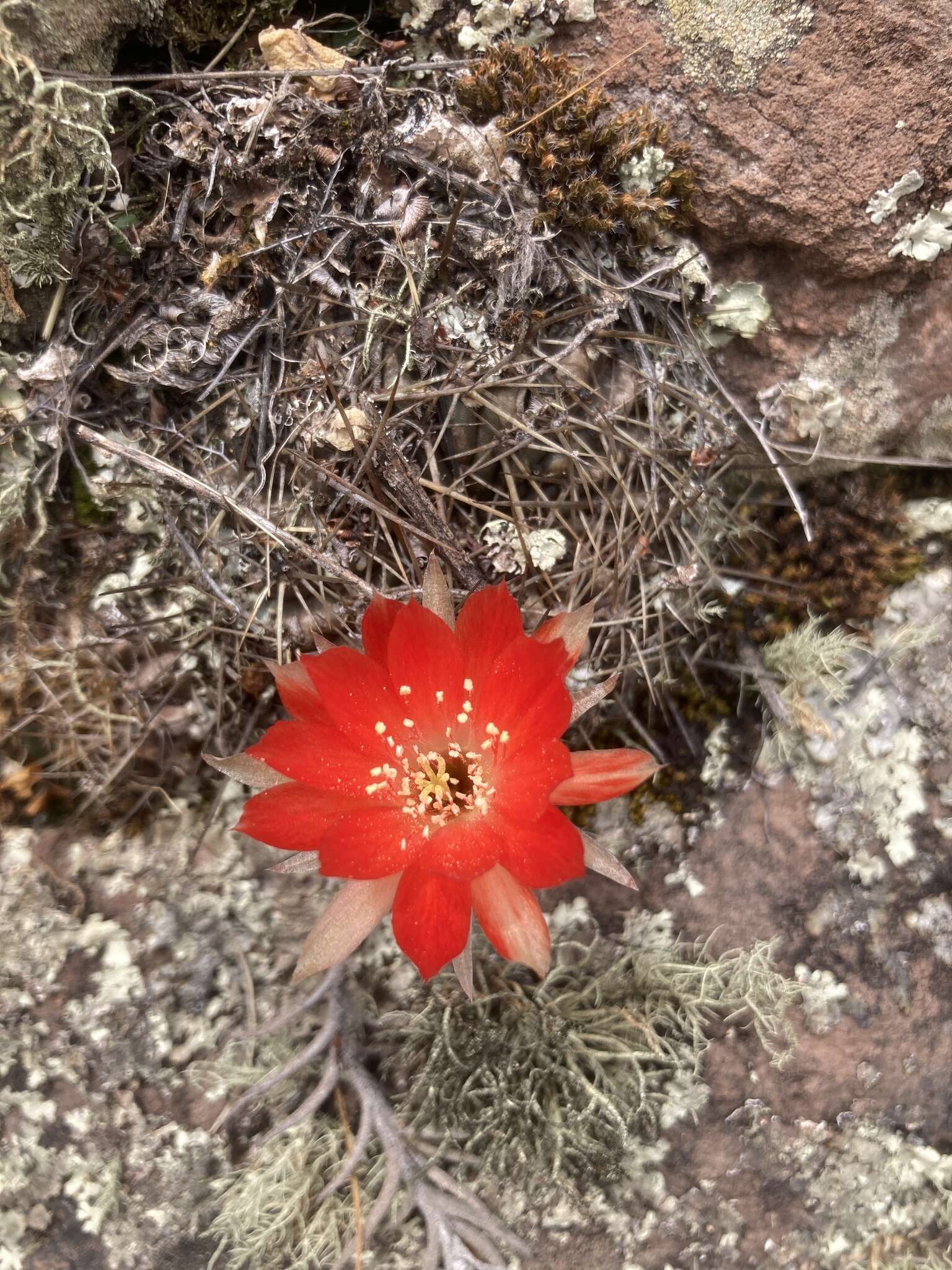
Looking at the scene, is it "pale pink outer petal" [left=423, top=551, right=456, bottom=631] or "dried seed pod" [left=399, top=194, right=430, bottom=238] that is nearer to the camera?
"pale pink outer petal" [left=423, top=551, right=456, bottom=631]

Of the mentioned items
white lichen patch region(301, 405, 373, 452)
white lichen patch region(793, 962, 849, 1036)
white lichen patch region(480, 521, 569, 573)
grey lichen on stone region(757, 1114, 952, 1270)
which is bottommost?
grey lichen on stone region(757, 1114, 952, 1270)

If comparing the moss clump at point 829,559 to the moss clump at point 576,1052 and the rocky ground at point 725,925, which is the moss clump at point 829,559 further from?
the moss clump at point 576,1052

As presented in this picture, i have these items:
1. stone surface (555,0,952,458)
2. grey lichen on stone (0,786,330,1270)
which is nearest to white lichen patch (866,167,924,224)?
stone surface (555,0,952,458)

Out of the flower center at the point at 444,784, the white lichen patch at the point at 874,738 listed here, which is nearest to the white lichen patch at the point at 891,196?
the white lichen patch at the point at 874,738

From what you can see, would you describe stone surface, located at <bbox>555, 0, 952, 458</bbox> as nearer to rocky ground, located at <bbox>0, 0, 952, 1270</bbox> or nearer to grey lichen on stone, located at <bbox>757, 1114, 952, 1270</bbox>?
A: rocky ground, located at <bbox>0, 0, 952, 1270</bbox>

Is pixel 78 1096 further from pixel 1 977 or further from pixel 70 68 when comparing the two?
pixel 70 68
